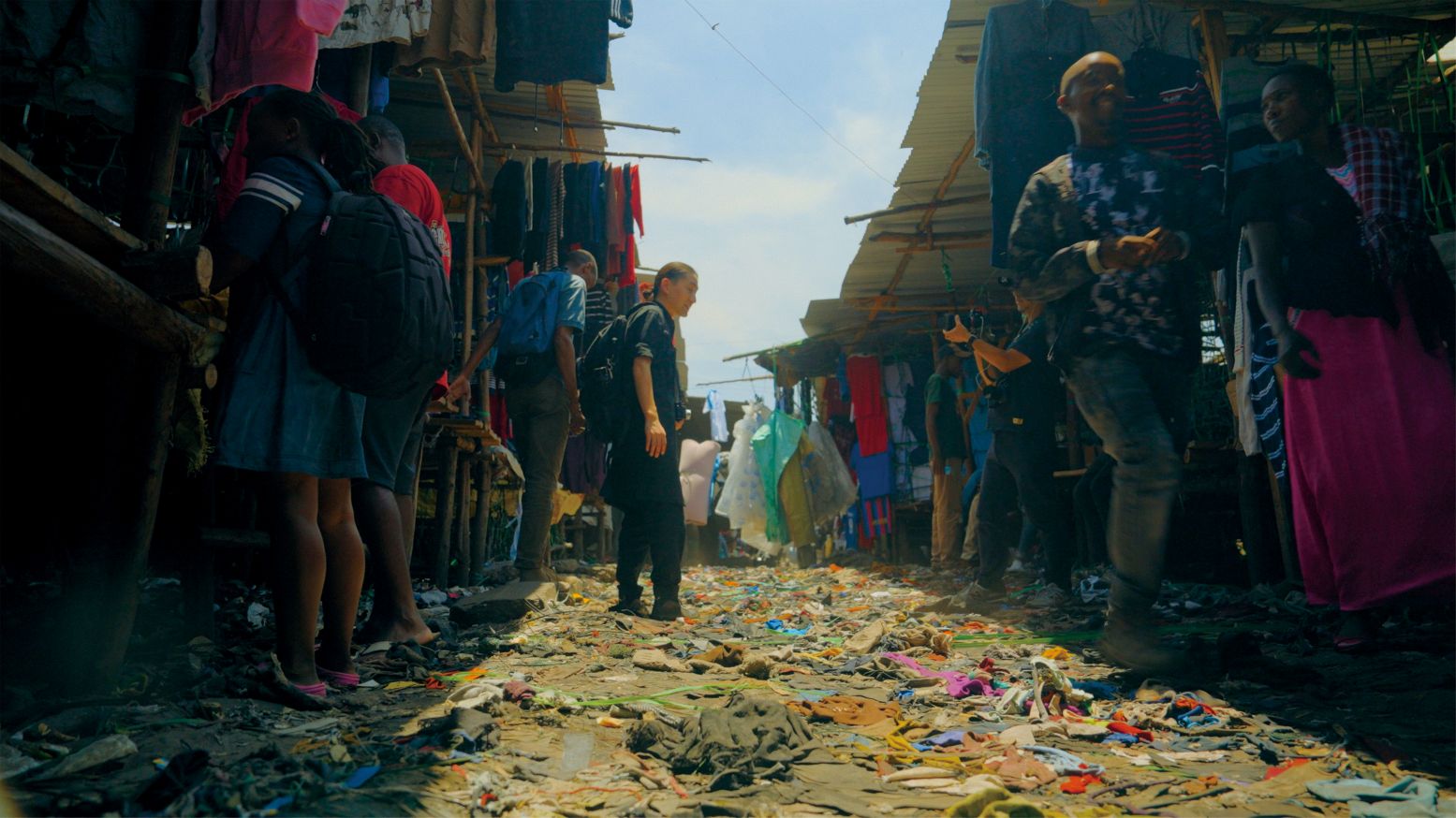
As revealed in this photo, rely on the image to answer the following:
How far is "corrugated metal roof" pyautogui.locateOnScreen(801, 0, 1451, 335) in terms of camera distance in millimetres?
5168

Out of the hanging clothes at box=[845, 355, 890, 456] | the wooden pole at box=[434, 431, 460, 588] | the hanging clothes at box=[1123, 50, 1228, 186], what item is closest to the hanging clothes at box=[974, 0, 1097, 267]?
the hanging clothes at box=[1123, 50, 1228, 186]

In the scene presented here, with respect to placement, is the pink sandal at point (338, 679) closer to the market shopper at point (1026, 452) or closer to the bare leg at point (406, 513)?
the bare leg at point (406, 513)

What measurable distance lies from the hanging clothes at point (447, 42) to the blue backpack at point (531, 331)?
1.45 metres

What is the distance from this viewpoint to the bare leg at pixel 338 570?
8.91 ft

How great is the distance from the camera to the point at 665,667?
3424 mm

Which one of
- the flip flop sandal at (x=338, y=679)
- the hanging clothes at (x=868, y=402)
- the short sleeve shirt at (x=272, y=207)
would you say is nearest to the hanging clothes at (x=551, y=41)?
the short sleeve shirt at (x=272, y=207)

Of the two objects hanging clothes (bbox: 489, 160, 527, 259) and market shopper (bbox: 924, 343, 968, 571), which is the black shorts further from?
market shopper (bbox: 924, 343, 968, 571)

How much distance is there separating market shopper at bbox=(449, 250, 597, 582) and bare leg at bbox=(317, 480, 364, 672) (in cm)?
276

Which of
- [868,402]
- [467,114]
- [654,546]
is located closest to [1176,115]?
[654,546]

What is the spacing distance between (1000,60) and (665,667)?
3997 mm

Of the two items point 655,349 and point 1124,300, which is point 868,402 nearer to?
point 655,349

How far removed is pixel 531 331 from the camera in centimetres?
563

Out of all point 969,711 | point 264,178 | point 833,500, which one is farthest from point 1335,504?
point 833,500

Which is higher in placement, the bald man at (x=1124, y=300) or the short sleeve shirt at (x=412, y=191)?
the short sleeve shirt at (x=412, y=191)
